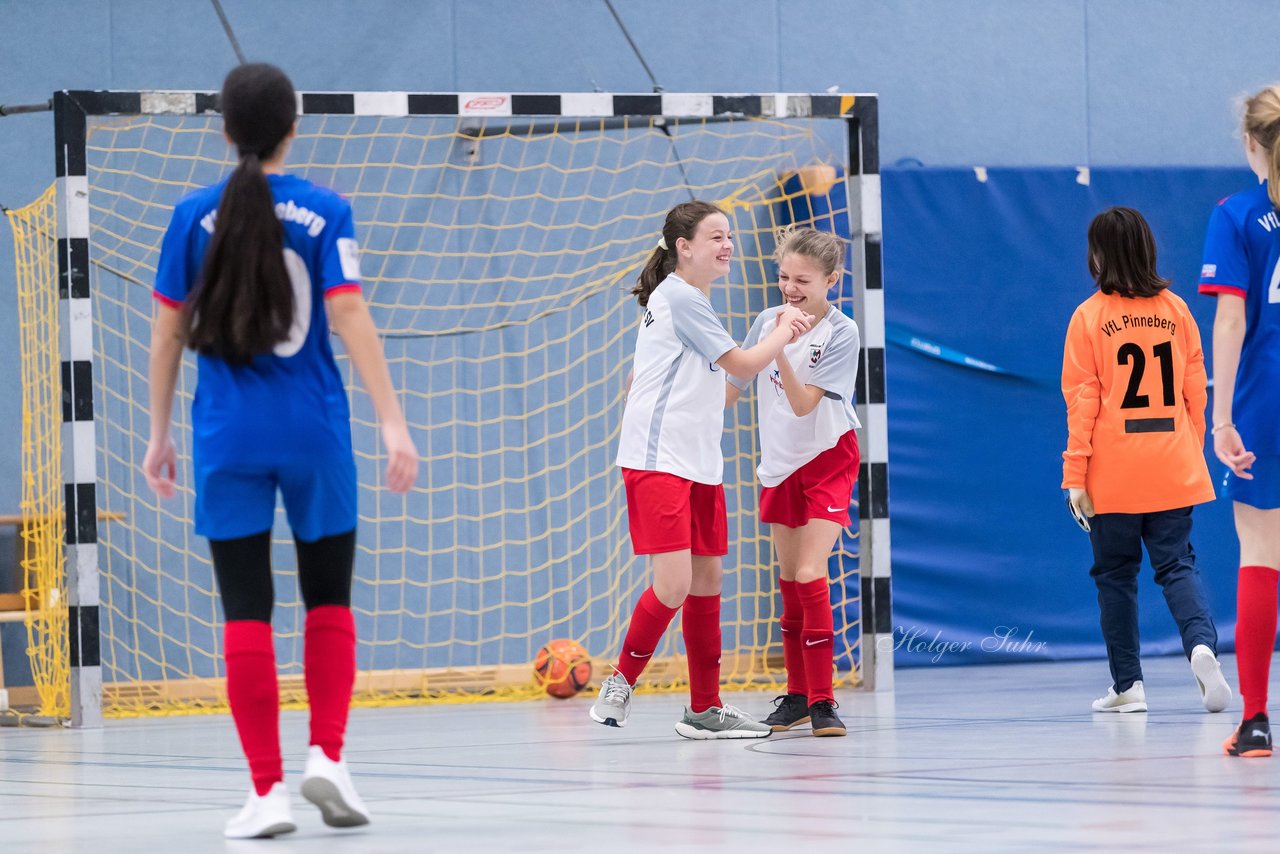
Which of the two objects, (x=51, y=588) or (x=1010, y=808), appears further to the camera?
(x=51, y=588)

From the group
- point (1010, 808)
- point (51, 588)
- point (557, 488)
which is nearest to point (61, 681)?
point (51, 588)

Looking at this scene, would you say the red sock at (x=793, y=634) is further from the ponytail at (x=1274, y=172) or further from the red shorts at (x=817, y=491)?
the ponytail at (x=1274, y=172)

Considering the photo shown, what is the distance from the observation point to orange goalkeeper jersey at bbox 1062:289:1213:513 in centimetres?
604

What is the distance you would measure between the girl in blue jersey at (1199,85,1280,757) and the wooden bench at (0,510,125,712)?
18.3ft

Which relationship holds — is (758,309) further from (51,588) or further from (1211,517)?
(51,588)

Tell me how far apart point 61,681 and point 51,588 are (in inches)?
16.9

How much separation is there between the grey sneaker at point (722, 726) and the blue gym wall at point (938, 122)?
3.93 metres

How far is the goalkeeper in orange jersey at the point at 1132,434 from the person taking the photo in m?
6.04

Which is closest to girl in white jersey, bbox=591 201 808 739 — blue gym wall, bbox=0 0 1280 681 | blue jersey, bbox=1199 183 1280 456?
blue jersey, bbox=1199 183 1280 456

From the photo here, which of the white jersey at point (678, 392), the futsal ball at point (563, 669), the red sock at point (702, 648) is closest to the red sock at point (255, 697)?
the white jersey at point (678, 392)

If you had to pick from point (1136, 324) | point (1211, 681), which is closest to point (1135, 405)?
point (1136, 324)

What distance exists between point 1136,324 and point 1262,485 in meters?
1.86

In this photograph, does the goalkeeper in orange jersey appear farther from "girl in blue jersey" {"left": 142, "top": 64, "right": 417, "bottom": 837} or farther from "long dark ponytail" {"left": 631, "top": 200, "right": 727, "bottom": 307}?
"girl in blue jersey" {"left": 142, "top": 64, "right": 417, "bottom": 837}

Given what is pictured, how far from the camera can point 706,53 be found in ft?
31.8
